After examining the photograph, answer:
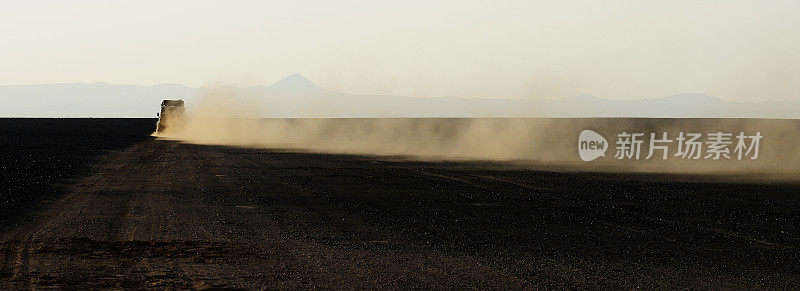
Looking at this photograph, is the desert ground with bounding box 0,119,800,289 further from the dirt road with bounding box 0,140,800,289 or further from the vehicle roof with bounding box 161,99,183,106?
the vehicle roof with bounding box 161,99,183,106

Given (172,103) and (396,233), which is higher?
(172,103)

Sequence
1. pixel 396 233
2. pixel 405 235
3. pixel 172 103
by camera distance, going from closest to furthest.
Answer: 1. pixel 405 235
2. pixel 396 233
3. pixel 172 103

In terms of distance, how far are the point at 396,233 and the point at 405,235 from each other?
23 centimetres

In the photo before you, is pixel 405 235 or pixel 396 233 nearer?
pixel 405 235

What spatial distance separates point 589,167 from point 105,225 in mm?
18350

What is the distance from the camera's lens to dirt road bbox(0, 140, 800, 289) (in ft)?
25.8

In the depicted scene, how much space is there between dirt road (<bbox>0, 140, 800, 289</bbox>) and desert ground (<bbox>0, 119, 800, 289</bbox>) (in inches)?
1.2

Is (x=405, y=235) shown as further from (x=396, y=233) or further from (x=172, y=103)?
(x=172, y=103)

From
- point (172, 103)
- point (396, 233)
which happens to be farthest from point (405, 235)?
point (172, 103)

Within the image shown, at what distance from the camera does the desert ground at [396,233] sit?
7867 millimetres

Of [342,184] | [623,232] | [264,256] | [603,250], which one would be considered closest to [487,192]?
[342,184]

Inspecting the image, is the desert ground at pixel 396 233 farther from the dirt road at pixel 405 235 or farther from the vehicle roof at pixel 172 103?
the vehicle roof at pixel 172 103

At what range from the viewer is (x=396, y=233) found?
10.9m

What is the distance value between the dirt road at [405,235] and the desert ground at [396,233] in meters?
0.03
